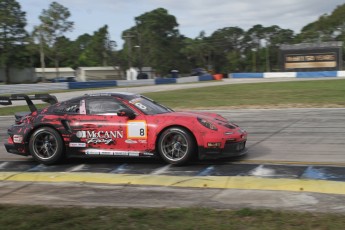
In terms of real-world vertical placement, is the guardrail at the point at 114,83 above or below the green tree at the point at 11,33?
below

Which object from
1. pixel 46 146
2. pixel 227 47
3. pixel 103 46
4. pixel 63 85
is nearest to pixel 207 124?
pixel 46 146

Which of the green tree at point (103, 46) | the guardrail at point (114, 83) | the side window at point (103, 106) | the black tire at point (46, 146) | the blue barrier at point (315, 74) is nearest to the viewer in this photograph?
the side window at point (103, 106)

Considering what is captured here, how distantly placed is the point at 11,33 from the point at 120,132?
2603 inches

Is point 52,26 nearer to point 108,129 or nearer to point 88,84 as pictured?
point 88,84

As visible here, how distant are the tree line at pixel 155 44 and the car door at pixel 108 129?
2503 inches

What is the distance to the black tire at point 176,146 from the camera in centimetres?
700

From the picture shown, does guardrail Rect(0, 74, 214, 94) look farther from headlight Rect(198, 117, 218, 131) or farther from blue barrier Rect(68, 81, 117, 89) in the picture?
headlight Rect(198, 117, 218, 131)

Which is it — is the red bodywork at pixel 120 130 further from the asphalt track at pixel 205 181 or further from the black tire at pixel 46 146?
the asphalt track at pixel 205 181

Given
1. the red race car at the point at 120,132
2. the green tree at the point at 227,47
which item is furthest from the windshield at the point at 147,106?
the green tree at the point at 227,47

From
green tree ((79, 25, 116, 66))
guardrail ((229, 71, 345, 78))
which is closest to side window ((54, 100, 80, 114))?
guardrail ((229, 71, 345, 78))

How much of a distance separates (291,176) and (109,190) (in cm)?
Answer: 255

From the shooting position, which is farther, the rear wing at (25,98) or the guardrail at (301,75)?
the guardrail at (301,75)

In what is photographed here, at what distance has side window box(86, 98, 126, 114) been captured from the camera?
24.6ft

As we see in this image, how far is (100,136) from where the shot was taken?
24.5ft
